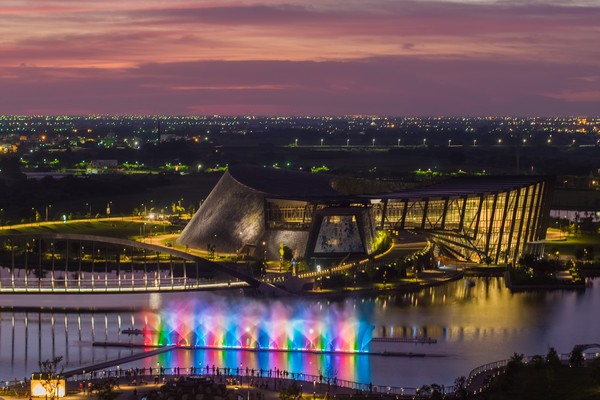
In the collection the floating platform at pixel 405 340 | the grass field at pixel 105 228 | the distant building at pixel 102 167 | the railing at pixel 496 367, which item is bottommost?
the railing at pixel 496 367

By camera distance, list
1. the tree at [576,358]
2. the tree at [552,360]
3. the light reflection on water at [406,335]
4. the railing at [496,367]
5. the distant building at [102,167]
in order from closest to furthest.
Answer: the railing at [496,367] → the tree at [552,360] → the tree at [576,358] → the light reflection on water at [406,335] → the distant building at [102,167]

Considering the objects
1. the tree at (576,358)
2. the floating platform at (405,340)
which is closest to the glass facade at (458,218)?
the floating platform at (405,340)

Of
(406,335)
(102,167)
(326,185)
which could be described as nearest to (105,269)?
(326,185)

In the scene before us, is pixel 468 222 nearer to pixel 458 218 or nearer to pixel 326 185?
pixel 458 218

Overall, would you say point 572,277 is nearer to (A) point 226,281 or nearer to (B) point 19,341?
(A) point 226,281

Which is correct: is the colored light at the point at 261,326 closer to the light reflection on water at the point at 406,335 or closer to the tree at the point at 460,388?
the light reflection on water at the point at 406,335

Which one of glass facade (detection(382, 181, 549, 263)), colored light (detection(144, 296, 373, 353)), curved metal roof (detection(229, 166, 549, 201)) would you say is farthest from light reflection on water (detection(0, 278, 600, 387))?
curved metal roof (detection(229, 166, 549, 201))

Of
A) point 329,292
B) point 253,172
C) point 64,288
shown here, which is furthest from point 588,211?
point 64,288
